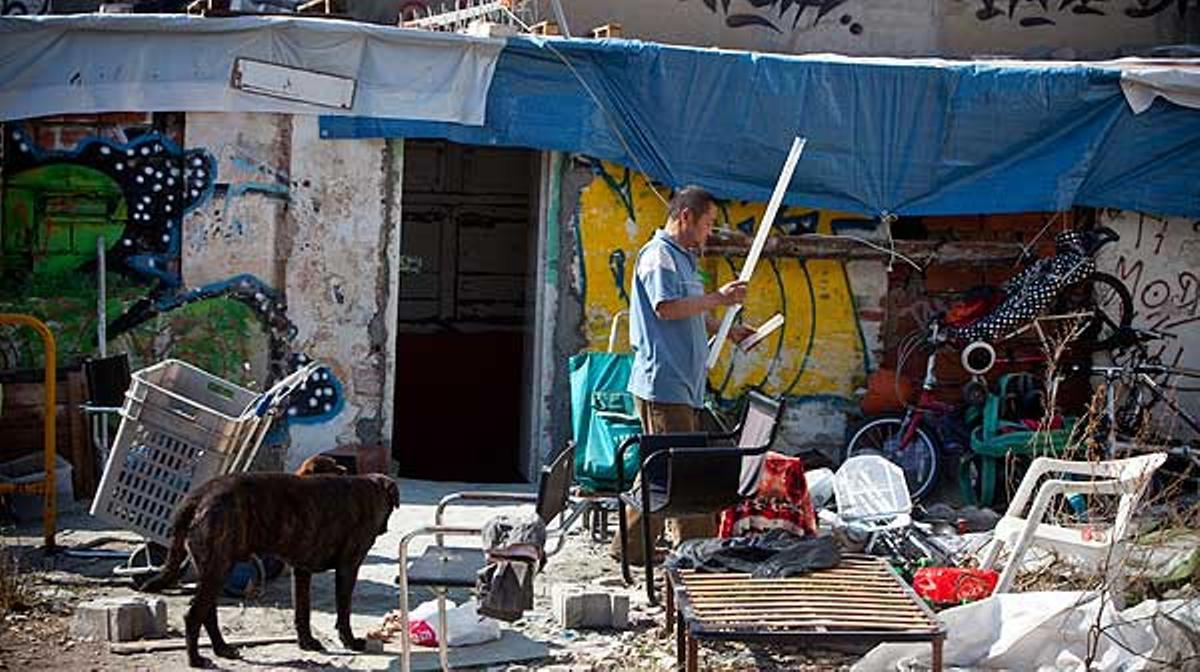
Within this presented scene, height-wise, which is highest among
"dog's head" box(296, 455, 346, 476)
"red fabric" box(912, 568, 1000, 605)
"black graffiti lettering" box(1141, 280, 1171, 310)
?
"black graffiti lettering" box(1141, 280, 1171, 310)

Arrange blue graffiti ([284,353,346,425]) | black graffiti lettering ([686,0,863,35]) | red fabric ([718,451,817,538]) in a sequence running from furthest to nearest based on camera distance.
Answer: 1. black graffiti lettering ([686,0,863,35])
2. blue graffiti ([284,353,346,425])
3. red fabric ([718,451,817,538])

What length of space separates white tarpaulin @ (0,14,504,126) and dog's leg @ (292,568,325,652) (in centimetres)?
445

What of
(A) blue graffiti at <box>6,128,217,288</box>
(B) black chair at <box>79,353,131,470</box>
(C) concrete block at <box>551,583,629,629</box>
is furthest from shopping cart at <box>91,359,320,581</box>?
(A) blue graffiti at <box>6,128,217,288</box>

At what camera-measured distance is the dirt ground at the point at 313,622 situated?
7.71m

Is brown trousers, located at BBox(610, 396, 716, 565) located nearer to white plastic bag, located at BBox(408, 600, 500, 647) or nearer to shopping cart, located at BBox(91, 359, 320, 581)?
white plastic bag, located at BBox(408, 600, 500, 647)

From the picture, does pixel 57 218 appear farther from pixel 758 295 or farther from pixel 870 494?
pixel 870 494

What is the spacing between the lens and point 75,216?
1142 cm

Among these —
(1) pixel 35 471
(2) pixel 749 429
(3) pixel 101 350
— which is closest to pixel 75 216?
(3) pixel 101 350

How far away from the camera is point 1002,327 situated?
11.8 m

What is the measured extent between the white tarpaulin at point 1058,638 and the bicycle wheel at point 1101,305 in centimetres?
492

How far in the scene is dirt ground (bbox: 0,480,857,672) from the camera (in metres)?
7.71

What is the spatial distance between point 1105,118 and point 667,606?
572 cm

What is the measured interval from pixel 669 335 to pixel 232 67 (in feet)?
13.0

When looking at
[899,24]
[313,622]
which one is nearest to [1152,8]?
[899,24]
